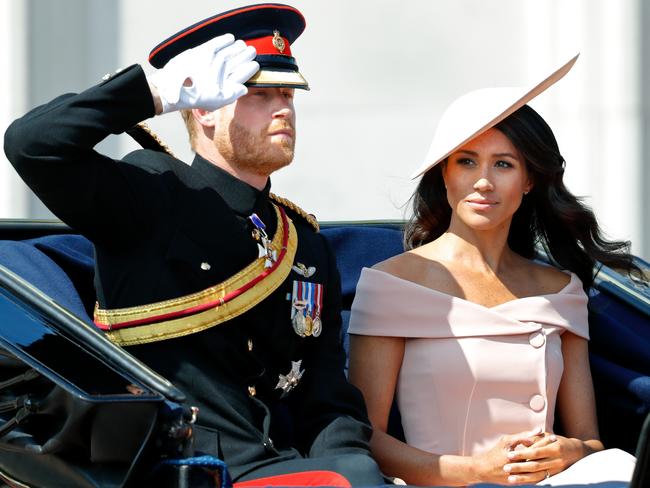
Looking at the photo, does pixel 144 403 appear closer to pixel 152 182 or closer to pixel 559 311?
pixel 152 182

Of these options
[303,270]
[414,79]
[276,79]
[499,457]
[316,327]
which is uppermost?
[276,79]

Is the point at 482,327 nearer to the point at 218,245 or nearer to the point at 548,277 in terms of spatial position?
the point at 548,277

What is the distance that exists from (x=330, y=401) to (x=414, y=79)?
2.30 m

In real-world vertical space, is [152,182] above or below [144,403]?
above

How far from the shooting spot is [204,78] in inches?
110

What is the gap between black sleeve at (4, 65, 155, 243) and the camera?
2.64m

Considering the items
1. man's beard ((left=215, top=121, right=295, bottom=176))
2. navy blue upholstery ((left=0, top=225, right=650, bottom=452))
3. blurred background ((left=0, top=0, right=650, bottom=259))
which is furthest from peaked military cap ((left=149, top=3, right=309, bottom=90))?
blurred background ((left=0, top=0, right=650, bottom=259))

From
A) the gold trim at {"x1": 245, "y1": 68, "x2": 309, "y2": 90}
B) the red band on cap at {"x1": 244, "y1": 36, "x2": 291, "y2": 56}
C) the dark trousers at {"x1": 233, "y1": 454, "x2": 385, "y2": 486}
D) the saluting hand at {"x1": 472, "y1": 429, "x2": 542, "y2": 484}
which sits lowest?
the saluting hand at {"x1": 472, "y1": 429, "x2": 542, "y2": 484}

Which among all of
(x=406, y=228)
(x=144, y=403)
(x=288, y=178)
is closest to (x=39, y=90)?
(x=288, y=178)

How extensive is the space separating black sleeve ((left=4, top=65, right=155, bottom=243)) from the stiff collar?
248mm

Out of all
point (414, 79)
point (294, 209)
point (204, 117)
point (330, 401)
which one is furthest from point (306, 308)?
point (414, 79)

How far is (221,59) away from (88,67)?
6.99 feet

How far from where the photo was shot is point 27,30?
4707 mm

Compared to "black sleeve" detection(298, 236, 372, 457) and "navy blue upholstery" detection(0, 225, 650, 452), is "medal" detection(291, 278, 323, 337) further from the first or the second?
"navy blue upholstery" detection(0, 225, 650, 452)
